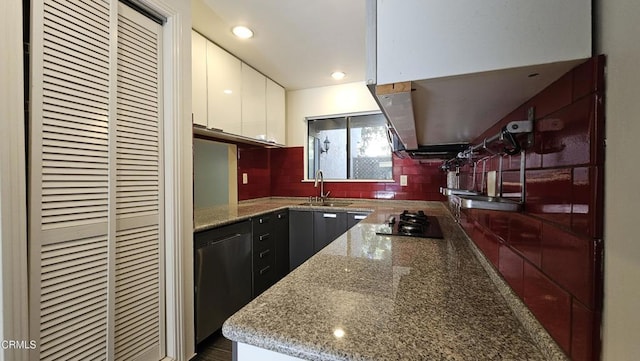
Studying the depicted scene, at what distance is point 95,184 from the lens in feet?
3.88

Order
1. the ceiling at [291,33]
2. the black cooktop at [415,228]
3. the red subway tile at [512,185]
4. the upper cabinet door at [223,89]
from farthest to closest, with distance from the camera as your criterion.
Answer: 1. the upper cabinet door at [223,89]
2. the ceiling at [291,33]
3. the black cooktop at [415,228]
4. the red subway tile at [512,185]

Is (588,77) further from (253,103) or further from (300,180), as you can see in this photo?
(300,180)

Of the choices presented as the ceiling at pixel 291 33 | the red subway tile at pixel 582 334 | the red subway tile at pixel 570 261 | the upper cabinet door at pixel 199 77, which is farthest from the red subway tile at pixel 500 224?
the upper cabinet door at pixel 199 77

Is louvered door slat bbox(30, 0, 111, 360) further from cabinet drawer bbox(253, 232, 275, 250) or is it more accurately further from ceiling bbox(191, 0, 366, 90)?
cabinet drawer bbox(253, 232, 275, 250)

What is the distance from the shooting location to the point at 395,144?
5.74 ft

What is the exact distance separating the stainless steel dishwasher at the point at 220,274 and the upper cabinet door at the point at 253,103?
1.00 metres

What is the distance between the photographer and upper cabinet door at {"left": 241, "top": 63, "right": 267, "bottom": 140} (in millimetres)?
→ 2570

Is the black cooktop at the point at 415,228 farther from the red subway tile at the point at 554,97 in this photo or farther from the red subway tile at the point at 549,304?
the red subway tile at the point at 554,97

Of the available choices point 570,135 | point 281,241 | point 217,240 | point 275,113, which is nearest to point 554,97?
point 570,135

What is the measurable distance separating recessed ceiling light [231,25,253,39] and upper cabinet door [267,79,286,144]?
0.89 metres

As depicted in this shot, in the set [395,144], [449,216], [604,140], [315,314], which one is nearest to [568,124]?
[604,140]

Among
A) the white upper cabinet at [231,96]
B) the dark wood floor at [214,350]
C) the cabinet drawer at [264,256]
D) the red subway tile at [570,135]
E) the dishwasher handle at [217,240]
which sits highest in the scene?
the white upper cabinet at [231,96]

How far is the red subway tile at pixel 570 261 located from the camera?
1.29ft

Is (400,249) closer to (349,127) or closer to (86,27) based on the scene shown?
(86,27)
